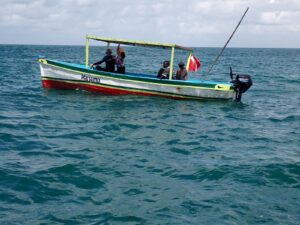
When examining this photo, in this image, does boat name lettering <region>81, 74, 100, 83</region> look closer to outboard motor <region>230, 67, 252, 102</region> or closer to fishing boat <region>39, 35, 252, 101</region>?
fishing boat <region>39, 35, 252, 101</region>

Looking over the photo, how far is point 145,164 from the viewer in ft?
32.4

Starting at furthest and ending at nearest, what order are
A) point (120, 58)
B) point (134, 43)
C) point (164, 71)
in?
point (120, 58) < point (164, 71) < point (134, 43)

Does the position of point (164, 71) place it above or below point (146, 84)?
above

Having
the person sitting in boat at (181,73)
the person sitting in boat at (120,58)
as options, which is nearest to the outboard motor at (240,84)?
the person sitting in boat at (181,73)

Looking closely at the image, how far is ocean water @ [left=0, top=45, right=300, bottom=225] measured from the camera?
7.30m

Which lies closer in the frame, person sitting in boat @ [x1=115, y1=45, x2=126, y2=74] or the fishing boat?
the fishing boat

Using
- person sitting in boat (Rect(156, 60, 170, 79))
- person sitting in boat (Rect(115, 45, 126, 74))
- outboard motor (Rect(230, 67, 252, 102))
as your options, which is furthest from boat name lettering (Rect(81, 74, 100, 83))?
outboard motor (Rect(230, 67, 252, 102))

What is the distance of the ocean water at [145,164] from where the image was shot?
7.30m

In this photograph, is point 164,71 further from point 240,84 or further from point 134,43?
point 240,84

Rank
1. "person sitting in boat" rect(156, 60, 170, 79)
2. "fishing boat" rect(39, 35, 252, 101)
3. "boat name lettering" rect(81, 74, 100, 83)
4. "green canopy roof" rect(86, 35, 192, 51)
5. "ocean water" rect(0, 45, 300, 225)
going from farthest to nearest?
"boat name lettering" rect(81, 74, 100, 83) → "person sitting in boat" rect(156, 60, 170, 79) → "fishing boat" rect(39, 35, 252, 101) → "green canopy roof" rect(86, 35, 192, 51) → "ocean water" rect(0, 45, 300, 225)

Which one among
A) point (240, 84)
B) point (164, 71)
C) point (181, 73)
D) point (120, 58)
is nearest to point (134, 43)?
point (120, 58)

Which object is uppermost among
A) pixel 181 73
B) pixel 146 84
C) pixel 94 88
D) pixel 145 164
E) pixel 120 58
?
pixel 120 58

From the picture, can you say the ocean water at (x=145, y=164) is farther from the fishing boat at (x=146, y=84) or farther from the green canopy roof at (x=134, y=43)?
the green canopy roof at (x=134, y=43)

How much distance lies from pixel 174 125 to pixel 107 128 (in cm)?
249
